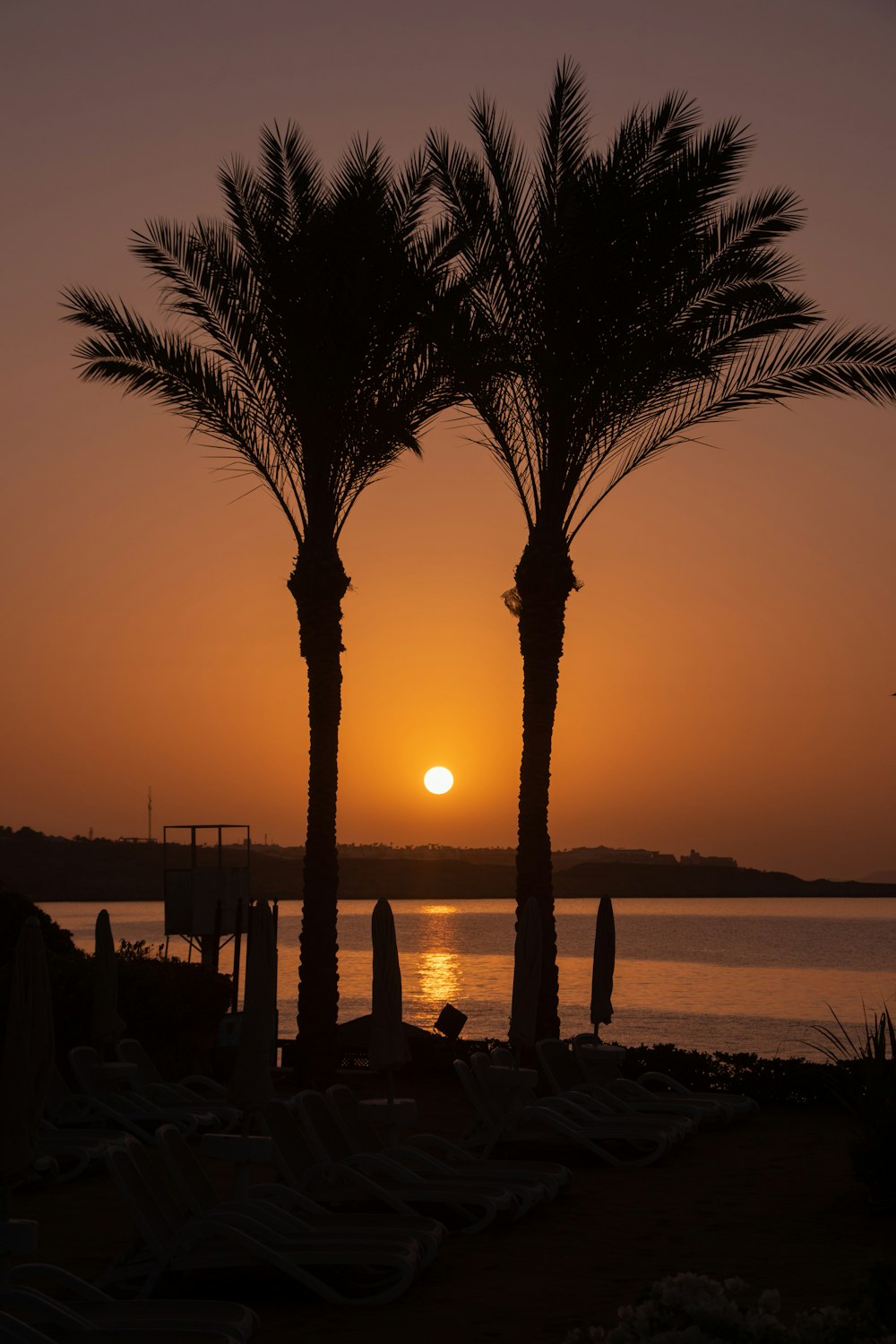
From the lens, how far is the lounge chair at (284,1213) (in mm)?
8078

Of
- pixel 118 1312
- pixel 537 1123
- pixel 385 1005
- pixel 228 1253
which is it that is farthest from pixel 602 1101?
pixel 118 1312

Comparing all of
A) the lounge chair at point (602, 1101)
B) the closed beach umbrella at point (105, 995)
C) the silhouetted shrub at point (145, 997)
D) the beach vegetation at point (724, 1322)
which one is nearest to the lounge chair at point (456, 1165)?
the lounge chair at point (602, 1101)

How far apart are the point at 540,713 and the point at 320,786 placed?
309 centimetres

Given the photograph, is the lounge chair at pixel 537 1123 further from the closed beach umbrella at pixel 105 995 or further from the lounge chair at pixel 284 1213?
the closed beach umbrella at pixel 105 995

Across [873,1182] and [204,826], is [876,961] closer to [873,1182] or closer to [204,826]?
[204,826]

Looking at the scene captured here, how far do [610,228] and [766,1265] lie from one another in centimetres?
1176

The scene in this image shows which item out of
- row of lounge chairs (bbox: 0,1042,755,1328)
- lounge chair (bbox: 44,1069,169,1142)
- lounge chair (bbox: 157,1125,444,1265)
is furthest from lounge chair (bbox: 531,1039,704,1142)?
lounge chair (bbox: 157,1125,444,1265)

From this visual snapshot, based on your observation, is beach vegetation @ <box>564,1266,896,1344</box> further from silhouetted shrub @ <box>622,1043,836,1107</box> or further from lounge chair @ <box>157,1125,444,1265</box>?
silhouetted shrub @ <box>622,1043,836,1107</box>

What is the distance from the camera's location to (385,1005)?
11836mm

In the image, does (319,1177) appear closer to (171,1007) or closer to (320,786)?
(171,1007)

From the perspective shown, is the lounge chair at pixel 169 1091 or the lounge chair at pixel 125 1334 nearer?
the lounge chair at pixel 125 1334

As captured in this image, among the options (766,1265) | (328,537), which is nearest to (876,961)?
(328,537)

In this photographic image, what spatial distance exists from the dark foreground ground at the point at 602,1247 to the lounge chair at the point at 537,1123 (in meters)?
0.23

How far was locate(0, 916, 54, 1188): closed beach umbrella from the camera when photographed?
22.7 feet
